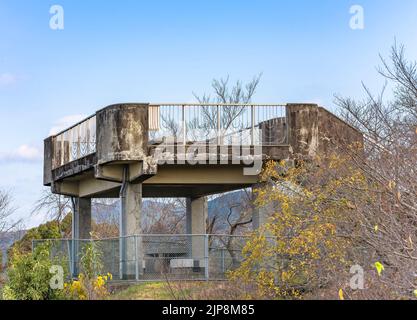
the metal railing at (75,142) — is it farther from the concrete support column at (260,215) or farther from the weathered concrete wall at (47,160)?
the concrete support column at (260,215)

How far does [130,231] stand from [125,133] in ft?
11.8

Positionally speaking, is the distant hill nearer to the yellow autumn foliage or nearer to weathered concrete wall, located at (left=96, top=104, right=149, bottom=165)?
weathered concrete wall, located at (left=96, top=104, right=149, bottom=165)

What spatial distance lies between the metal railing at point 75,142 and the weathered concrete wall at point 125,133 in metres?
1.63

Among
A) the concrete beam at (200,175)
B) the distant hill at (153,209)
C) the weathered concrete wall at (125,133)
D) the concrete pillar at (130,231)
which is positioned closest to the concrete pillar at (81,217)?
the concrete pillar at (130,231)

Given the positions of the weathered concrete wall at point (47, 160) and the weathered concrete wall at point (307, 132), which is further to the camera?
the weathered concrete wall at point (47, 160)

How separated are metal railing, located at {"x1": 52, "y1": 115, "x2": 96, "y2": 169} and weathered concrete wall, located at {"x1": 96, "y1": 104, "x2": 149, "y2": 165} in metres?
1.63

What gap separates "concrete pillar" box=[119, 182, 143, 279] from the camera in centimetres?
2761

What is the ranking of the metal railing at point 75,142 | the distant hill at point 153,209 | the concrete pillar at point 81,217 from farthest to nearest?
the distant hill at point 153,209 < the concrete pillar at point 81,217 < the metal railing at point 75,142

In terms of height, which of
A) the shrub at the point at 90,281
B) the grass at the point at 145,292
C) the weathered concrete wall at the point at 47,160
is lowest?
the grass at the point at 145,292

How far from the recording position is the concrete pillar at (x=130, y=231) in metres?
27.6

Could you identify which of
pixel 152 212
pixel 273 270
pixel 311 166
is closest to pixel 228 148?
pixel 311 166

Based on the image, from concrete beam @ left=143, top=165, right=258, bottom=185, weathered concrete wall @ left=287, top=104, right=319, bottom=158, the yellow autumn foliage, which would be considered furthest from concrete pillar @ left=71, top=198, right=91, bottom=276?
the yellow autumn foliage

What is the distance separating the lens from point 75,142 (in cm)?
3152

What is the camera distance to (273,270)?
76.2 ft
